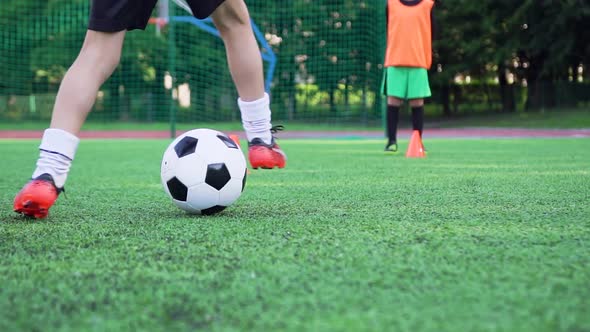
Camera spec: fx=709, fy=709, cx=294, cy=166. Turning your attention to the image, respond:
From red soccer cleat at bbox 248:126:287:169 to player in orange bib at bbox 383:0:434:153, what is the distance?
3.79 meters

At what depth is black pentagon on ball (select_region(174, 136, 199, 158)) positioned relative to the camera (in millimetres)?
2633

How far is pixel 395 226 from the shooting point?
6.99 feet

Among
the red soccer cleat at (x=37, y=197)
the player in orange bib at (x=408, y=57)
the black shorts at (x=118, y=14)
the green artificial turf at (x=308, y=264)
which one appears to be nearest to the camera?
the green artificial turf at (x=308, y=264)

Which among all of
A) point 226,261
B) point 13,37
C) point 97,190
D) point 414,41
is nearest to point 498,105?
point 13,37

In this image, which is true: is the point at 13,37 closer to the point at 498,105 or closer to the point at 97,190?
the point at 498,105

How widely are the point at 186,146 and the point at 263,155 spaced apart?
38 cm

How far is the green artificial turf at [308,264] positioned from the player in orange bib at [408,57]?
3660 mm

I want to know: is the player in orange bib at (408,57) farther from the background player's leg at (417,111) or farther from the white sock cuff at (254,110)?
the white sock cuff at (254,110)

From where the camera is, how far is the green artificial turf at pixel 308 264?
120 cm

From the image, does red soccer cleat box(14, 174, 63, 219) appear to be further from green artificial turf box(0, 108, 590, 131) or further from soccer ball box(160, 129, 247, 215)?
green artificial turf box(0, 108, 590, 131)

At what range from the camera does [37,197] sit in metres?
2.34

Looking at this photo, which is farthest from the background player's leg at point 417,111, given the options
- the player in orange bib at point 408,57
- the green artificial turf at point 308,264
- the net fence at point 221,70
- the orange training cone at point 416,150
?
the net fence at point 221,70

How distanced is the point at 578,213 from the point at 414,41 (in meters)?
4.63

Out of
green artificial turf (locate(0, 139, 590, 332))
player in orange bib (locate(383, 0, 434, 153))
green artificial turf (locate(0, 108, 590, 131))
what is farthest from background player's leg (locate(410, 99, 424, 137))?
green artificial turf (locate(0, 108, 590, 131))
